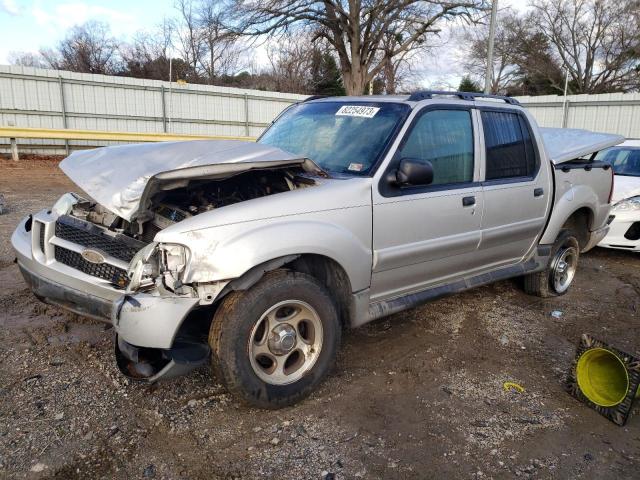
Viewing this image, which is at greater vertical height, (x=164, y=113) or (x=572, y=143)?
(x=164, y=113)

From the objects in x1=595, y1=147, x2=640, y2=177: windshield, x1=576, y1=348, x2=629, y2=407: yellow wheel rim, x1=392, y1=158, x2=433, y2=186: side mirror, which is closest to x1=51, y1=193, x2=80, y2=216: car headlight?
x1=392, y1=158, x2=433, y2=186: side mirror

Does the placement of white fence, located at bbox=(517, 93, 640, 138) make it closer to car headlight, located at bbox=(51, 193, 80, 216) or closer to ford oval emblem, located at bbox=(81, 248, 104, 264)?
car headlight, located at bbox=(51, 193, 80, 216)

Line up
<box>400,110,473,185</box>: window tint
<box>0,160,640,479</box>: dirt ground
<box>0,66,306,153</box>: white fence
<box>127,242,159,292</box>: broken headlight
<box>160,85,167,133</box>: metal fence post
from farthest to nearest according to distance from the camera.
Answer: <box>160,85,167,133</box>: metal fence post → <box>0,66,306,153</box>: white fence → <box>400,110,473,185</box>: window tint → <box>127,242,159,292</box>: broken headlight → <box>0,160,640,479</box>: dirt ground

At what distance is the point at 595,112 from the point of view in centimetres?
2025

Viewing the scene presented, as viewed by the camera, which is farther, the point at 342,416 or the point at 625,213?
the point at 625,213

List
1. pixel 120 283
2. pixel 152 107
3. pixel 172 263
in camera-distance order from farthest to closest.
Result: pixel 152 107
pixel 120 283
pixel 172 263

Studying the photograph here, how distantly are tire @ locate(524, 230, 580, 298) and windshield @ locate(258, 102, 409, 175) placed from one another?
8.28ft

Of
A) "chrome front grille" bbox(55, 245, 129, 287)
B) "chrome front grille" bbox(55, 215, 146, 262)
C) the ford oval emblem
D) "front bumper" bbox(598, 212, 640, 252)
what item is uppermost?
"chrome front grille" bbox(55, 215, 146, 262)

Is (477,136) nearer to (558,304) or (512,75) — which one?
(558,304)

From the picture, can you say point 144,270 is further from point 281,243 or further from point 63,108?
point 63,108

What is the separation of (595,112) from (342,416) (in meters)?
21.1

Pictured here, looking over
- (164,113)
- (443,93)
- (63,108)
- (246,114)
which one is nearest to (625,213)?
(443,93)

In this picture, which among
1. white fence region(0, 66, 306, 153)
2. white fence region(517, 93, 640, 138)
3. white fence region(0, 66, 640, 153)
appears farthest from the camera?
white fence region(517, 93, 640, 138)

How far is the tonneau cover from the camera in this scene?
5031 millimetres
